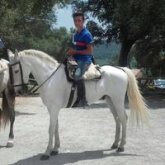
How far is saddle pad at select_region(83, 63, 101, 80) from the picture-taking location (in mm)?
8482

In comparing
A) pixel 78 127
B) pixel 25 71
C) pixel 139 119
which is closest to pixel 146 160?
pixel 139 119

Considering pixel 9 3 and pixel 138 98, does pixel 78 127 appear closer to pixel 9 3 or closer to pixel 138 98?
pixel 138 98

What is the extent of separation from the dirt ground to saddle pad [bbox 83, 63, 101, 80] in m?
1.47

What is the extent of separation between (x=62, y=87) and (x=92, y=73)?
2.17ft

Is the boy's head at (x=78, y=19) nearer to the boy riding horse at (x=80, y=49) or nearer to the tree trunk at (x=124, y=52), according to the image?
the boy riding horse at (x=80, y=49)

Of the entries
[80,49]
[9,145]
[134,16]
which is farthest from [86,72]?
[134,16]

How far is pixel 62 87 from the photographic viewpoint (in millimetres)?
8336

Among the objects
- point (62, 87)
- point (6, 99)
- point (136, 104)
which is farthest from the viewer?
point (6, 99)

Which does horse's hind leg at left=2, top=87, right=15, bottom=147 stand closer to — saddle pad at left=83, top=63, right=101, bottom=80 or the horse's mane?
the horse's mane

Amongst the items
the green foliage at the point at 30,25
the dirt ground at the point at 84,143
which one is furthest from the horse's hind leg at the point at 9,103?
the green foliage at the point at 30,25

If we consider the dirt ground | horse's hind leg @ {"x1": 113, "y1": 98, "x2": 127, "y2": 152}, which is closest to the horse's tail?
horse's hind leg @ {"x1": 113, "y1": 98, "x2": 127, "y2": 152}

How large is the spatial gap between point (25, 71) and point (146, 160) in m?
2.75

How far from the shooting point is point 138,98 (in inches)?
346

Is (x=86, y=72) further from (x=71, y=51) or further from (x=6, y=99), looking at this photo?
(x=6, y=99)
